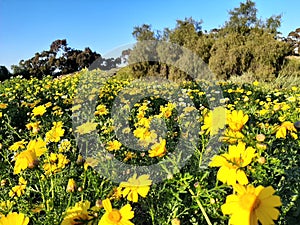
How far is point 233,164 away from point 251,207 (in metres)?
0.15

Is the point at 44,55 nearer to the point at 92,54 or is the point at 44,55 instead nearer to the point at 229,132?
the point at 92,54

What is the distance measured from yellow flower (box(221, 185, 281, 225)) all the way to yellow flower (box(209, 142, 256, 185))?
0.07 meters

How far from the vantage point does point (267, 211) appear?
712 mm

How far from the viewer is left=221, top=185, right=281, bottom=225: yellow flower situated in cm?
69

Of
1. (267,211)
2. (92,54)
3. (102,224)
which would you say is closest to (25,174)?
(102,224)

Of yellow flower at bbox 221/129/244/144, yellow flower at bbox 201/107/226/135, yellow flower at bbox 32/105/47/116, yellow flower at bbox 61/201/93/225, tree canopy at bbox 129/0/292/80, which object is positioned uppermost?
tree canopy at bbox 129/0/292/80

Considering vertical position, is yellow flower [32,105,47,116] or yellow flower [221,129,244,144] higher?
yellow flower [32,105,47,116]

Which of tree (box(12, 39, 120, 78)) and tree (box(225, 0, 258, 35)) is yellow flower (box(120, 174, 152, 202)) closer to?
tree (box(225, 0, 258, 35))

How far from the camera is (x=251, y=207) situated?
70 centimetres

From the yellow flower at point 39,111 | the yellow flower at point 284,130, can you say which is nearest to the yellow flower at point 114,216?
the yellow flower at point 284,130

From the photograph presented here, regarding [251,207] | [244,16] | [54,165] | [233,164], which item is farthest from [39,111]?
[244,16]

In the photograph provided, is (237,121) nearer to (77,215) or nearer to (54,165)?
(77,215)

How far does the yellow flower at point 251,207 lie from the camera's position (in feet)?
2.28

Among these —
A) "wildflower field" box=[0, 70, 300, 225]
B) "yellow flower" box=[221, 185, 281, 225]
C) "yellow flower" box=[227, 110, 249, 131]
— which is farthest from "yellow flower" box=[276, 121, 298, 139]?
"yellow flower" box=[221, 185, 281, 225]
